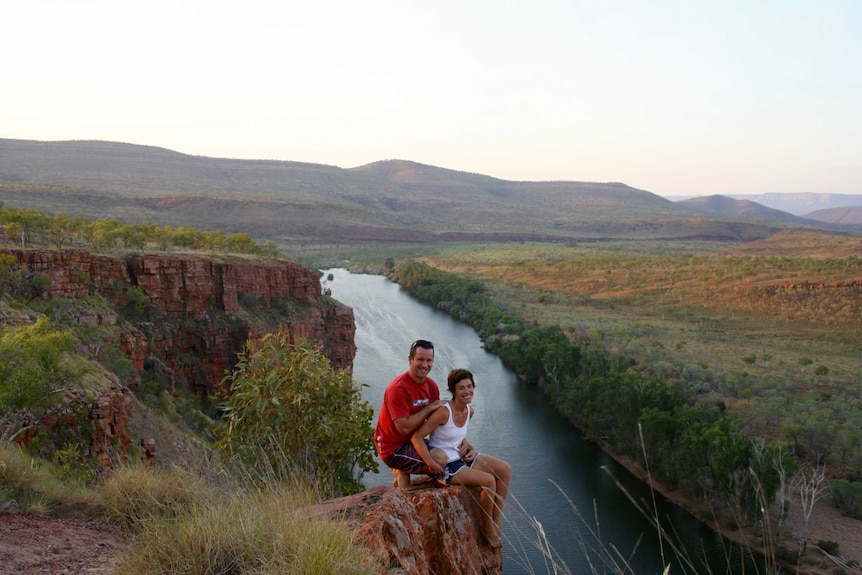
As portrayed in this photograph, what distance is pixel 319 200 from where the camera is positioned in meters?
120

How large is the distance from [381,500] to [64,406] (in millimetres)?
7999

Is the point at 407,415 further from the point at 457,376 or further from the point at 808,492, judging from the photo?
the point at 808,492

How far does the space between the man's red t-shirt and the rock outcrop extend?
1.42 ft

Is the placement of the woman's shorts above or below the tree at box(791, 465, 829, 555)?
above

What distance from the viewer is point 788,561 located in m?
17.1

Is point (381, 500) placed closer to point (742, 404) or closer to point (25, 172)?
point (742, 404)

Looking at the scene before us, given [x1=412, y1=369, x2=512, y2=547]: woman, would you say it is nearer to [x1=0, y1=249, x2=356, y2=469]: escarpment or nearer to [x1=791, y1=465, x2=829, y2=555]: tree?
[x1=791, y1=465, x2=829, y2=555]: tree

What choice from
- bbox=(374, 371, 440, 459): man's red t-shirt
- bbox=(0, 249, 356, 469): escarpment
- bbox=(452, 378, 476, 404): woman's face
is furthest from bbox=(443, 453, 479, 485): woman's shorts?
bbox=(0, 249, 356, 469): escarpment

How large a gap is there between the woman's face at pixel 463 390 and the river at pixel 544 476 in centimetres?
205

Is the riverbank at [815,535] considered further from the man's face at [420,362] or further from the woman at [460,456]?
the man's face at [420,362]

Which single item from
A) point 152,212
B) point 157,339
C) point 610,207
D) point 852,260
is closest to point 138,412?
point 157,339

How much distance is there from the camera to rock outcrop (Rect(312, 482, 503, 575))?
443 centimetres

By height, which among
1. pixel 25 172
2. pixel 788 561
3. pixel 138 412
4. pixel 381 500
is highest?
pixel 25 172

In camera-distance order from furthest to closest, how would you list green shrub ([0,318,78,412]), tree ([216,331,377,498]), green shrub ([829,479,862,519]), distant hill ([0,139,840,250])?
distant hill ([0,139,840,250]), green shrub ([829,479,862,519]), green shrub ([0,318,78,412]), tree ([216,331,377,498])
